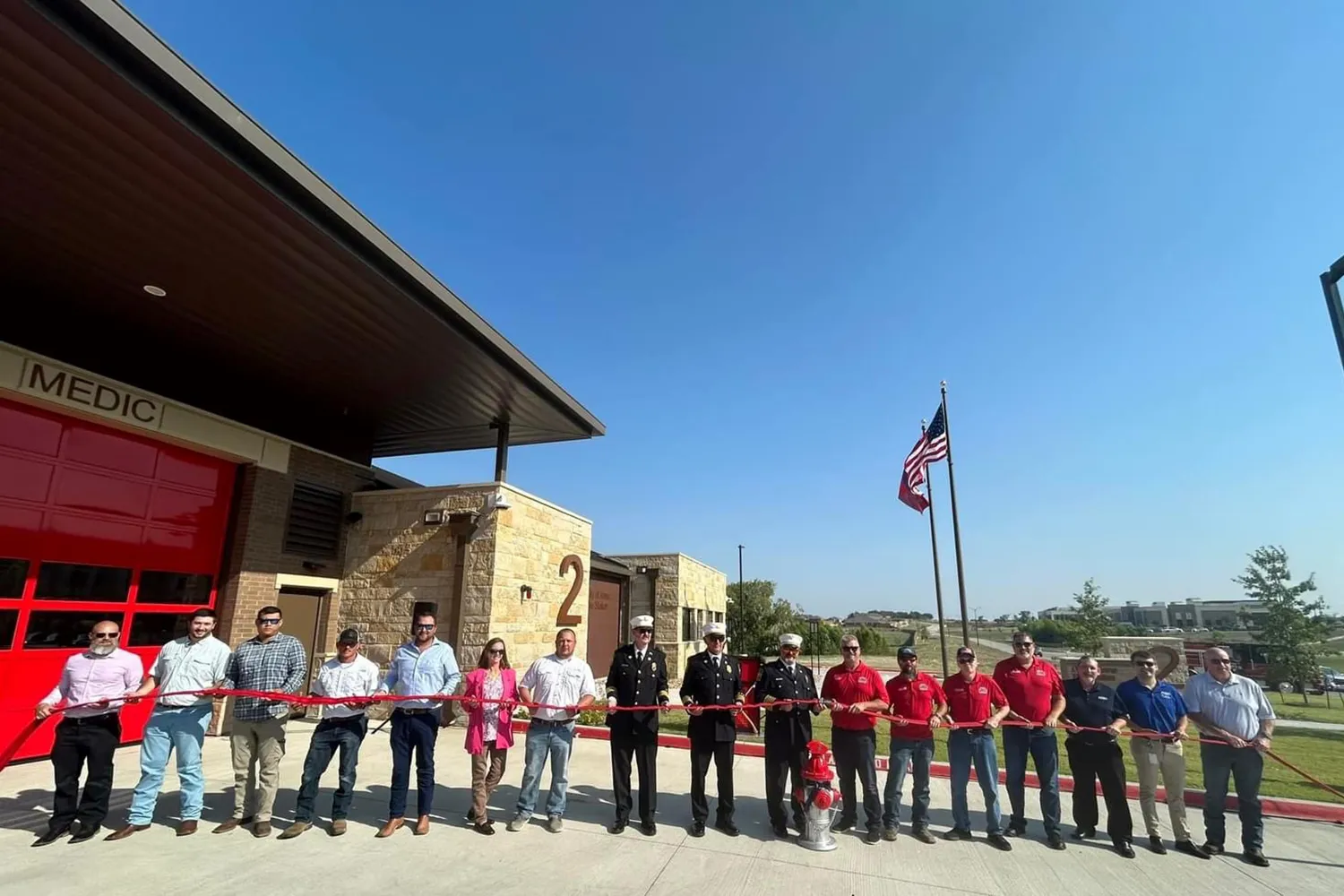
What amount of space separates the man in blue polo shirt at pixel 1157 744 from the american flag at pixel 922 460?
8.28 metres

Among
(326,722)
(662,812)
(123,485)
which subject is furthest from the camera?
(123,485)


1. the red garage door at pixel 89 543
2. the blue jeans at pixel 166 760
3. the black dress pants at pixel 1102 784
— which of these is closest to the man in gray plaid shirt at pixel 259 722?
the blue jeans at pixel 166 760

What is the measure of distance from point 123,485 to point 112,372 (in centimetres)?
155

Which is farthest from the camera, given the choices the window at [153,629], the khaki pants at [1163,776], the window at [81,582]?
the window at [153,629]

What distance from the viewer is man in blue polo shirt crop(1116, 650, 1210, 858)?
536cm

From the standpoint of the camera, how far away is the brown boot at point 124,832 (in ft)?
16.0

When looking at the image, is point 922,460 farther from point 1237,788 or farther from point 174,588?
point 174,588

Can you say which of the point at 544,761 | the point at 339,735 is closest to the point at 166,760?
the point at 339,735

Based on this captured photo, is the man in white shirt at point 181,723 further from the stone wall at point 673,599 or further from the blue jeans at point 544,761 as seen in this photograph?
the stone wall at point 673,599

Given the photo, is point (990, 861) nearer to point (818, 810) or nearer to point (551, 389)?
point (818, 810)

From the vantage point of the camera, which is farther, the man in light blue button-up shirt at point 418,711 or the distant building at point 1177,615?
the distant building at point 1177,615

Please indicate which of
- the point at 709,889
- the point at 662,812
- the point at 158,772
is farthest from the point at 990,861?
the point at 158,772

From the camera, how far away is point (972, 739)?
5672mm

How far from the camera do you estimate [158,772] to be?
5.07 metres
